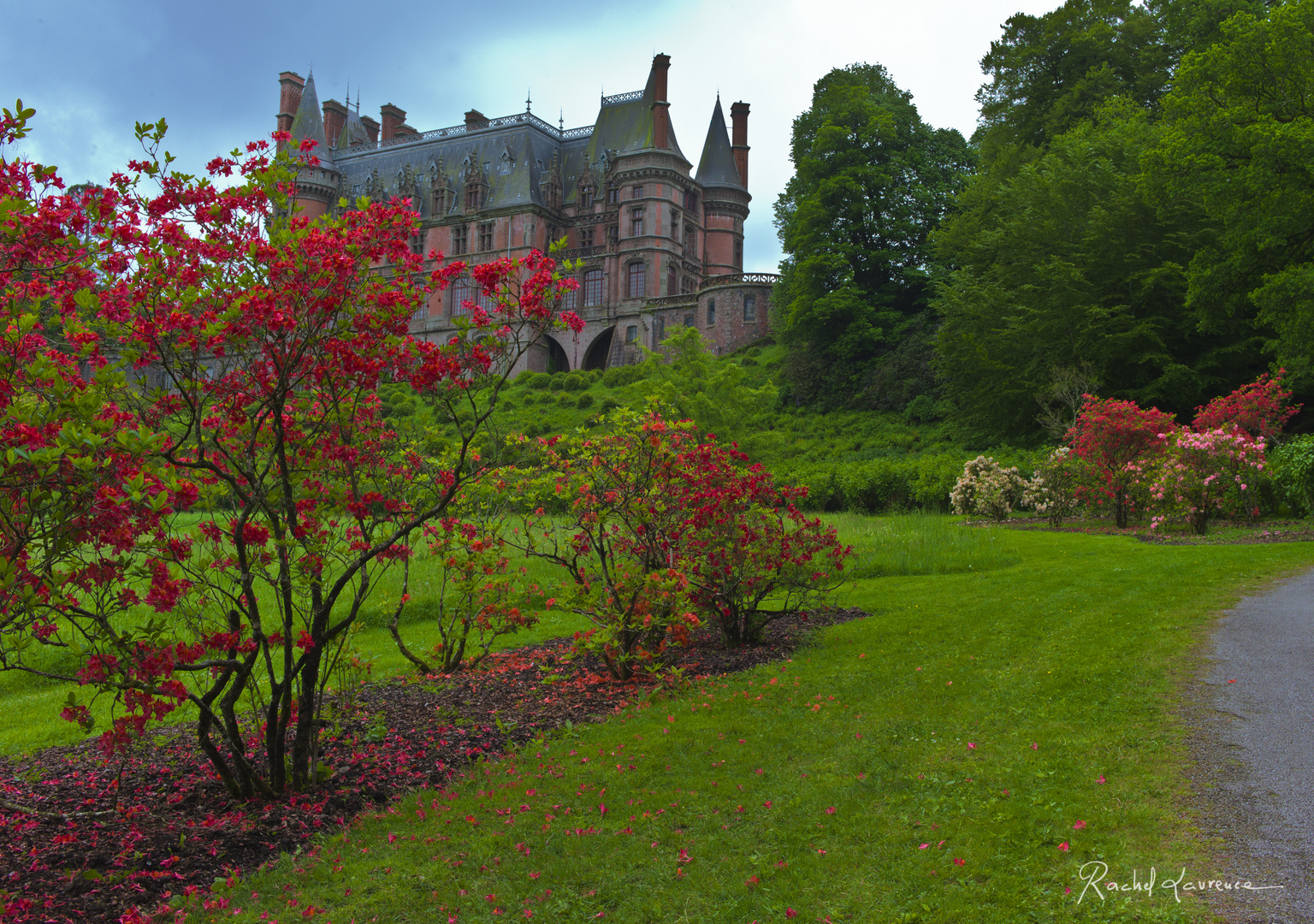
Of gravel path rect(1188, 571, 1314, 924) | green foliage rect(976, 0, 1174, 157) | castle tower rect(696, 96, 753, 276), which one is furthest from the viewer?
castle tower rect(696, 96, 753, 276)

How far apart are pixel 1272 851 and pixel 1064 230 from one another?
102 ft

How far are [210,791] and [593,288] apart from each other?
193 feet

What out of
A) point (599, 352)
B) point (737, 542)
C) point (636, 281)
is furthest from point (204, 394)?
point (599, 352)

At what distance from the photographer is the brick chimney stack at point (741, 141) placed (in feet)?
215

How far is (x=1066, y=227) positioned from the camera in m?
30.9

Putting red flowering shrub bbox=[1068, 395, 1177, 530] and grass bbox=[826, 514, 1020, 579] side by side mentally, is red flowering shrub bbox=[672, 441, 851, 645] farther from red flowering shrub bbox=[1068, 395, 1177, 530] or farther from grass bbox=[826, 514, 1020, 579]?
red flowering shrub bbox=[1068, 395, 1177, 530]

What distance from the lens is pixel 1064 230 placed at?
102 feet

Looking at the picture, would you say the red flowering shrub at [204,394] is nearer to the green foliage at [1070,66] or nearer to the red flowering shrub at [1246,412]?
the red flowering shrub at [1246,412]

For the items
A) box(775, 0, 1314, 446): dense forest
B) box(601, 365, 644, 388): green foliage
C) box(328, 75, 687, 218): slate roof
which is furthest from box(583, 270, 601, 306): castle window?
box(775, 0, 1314, 446): dense forest

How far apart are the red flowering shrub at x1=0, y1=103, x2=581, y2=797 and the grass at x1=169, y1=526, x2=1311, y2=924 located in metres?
1.39

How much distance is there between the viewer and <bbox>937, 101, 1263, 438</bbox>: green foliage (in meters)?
27.3

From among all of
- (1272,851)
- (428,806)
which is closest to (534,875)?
(428,806)

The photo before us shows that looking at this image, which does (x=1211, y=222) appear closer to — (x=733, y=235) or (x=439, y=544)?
(x=439, y=544)

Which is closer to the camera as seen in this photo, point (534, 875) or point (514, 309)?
point (534, 875)
